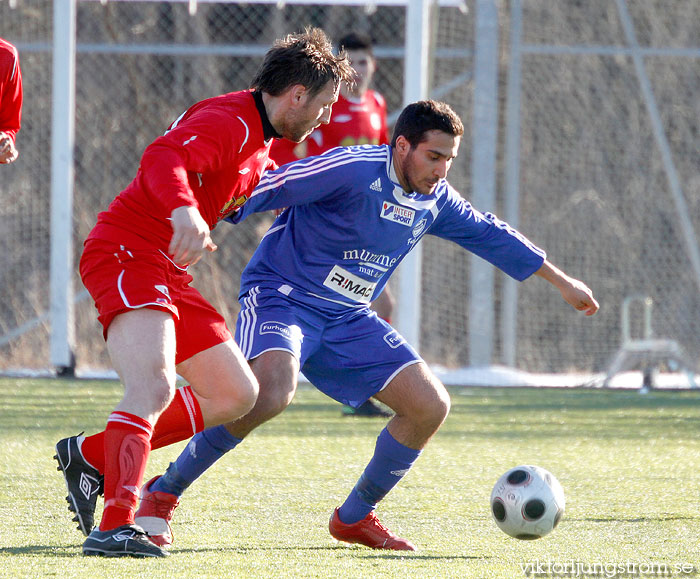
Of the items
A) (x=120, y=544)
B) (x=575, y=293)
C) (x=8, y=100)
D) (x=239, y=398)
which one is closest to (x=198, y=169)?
(x=239, y=398)

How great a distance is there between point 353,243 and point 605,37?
939 cm

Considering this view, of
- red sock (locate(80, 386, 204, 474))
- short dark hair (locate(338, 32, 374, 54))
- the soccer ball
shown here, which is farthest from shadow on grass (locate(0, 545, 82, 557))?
short dark hair (locate(338, 32, 374, 54))

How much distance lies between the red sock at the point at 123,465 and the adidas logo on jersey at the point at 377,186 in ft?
3.74

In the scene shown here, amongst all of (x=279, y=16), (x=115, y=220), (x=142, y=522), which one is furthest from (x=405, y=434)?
(x=279, y=16)

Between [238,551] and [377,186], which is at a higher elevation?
[377,186]

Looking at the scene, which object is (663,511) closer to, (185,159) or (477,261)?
(185,159)

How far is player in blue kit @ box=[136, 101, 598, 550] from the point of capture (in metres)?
3.52

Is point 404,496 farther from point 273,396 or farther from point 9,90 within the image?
point 9,90

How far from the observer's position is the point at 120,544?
118 inches

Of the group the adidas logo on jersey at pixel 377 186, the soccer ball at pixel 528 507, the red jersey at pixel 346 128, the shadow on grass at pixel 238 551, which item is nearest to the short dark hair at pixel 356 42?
the red jersey at pixel 346 128

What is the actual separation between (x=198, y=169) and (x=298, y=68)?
49 centimetres

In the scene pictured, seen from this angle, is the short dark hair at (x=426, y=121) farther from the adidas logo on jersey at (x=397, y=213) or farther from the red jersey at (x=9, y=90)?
the red jersey at (x=9, y=90)

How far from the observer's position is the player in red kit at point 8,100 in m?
4.02

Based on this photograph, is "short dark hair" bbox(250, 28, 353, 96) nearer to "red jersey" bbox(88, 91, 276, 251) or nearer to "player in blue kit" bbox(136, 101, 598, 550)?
"red jersey" bbox(88, 91, 276, 251)
